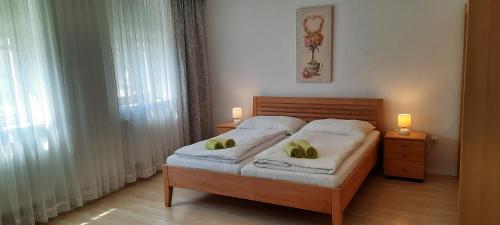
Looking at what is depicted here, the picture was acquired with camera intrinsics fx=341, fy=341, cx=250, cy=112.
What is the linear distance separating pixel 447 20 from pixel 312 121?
1752mm

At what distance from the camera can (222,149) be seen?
3100 millimetres

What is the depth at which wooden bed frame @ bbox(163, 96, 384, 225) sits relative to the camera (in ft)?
8.23

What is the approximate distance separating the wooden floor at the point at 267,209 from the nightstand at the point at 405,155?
0.39 feet

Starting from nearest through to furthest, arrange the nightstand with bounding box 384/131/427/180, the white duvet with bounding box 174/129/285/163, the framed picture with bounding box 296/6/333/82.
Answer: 1. the white duvet with bounding box 174/129/285/163
2. the nightstand with bounding box 384/131/427/180
3. the framed picture with bounding box 296/6/333/82

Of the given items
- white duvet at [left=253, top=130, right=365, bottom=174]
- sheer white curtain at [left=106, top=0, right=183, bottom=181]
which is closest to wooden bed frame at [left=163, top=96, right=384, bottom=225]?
white duvet at [left=253, top=130, right=365, bottom=174]

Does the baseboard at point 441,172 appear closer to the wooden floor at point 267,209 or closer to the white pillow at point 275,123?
the wooden floor at point 267,209

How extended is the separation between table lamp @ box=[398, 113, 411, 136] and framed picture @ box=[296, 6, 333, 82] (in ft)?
3.08

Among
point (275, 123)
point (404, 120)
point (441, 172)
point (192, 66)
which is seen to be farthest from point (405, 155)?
point (192, 66)

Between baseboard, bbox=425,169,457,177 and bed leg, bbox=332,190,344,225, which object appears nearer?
bed leg, bbox=332,190,344,225

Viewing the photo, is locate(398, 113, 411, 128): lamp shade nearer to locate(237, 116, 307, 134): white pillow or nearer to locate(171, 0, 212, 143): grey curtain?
locate(237, 116, 307, 134): white pillow

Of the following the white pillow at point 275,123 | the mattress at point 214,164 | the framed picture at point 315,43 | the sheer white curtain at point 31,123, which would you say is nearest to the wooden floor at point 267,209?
the sheer white curtain at point 31,123

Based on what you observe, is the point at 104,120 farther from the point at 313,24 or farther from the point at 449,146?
the point at 449,146

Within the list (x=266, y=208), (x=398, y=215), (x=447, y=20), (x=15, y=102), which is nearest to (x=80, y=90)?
(x=15, y=102)

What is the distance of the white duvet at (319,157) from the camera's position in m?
2.60
